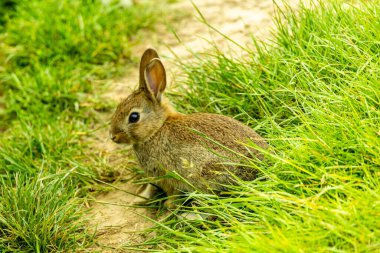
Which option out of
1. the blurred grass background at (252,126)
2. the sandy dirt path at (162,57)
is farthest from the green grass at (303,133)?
the sandy dirt path at (162,57)

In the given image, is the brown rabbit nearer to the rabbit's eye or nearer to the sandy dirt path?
the rabbit's eye

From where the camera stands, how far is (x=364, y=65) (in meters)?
3.83

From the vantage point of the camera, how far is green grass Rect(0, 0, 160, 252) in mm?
3898

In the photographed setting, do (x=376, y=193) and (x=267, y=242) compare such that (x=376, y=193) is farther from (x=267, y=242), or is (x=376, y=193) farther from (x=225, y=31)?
(x=225, y=31)

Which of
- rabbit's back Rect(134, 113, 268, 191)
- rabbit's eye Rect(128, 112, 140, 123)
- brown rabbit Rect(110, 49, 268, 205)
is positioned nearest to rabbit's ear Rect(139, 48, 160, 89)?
brown rabbit Rect(110, 49, 268, 205)

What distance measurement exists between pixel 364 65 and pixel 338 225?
4.30ft

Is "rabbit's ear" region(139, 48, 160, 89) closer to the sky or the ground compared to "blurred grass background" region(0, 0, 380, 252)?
closer to the sky

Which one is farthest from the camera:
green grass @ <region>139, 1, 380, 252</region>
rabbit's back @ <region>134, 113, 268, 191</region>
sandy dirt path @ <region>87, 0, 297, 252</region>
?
sandy dirt path @ <region>87, 0, 297, 252</region>

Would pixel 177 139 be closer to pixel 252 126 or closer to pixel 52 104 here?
pixel 252 126

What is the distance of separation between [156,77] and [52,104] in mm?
1565

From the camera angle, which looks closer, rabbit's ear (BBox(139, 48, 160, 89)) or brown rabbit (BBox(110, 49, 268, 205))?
brown rabbit (BBox(110, 49, 268, 205))

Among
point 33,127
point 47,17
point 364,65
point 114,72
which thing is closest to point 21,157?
point 33,127

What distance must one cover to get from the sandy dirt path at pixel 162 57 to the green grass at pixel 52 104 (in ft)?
0.46

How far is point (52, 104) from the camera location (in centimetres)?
550
